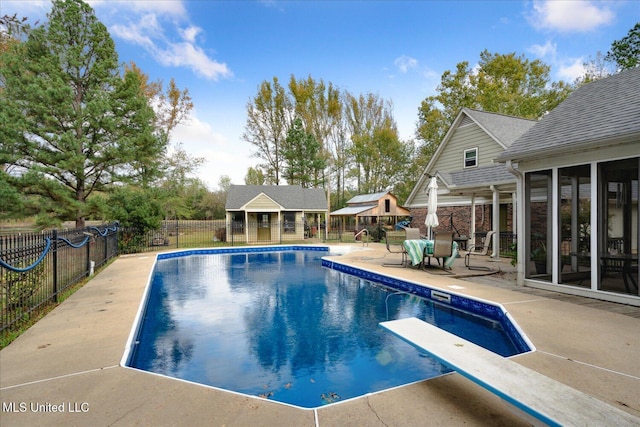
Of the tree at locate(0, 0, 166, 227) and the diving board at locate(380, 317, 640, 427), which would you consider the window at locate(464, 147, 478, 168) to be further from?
the tree at locate(0, 0, 166, 227)

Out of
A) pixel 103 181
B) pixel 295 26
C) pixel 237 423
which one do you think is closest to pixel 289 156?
pixel 295 26

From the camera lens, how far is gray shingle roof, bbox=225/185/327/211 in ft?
71.2

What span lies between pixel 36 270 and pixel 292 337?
14.9 ft

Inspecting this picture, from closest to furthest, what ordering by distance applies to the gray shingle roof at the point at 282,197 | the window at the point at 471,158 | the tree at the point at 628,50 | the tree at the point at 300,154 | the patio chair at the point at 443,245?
the patio chair at the point at 443,245, the window at the point at 471,158, the tree at the point at 628,50, the gray shingle roof at the point at 282,197, the tree at the point at 300,154

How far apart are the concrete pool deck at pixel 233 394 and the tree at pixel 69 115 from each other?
43.0 ft

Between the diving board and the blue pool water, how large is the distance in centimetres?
74

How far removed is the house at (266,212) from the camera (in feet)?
69.1

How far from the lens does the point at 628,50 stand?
20156 mm

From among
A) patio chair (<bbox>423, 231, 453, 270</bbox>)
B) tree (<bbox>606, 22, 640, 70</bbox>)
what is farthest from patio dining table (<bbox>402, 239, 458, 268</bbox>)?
tree (<bbox>606, 22, 640, 70</bbox>)

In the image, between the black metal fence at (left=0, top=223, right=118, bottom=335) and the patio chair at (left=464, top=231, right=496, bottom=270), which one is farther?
the patio chair at (left=464, top=231, right=496, bottom=270)

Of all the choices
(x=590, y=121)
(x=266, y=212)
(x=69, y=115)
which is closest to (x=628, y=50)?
(x=590, y=121)

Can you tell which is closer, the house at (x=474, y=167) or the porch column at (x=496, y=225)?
the porch column at (x=496, y=225)

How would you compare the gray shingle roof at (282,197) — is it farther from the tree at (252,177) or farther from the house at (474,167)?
the tree at (252,177)

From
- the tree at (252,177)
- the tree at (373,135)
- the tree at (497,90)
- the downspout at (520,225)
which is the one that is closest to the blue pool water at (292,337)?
the downspout at (520,225)
